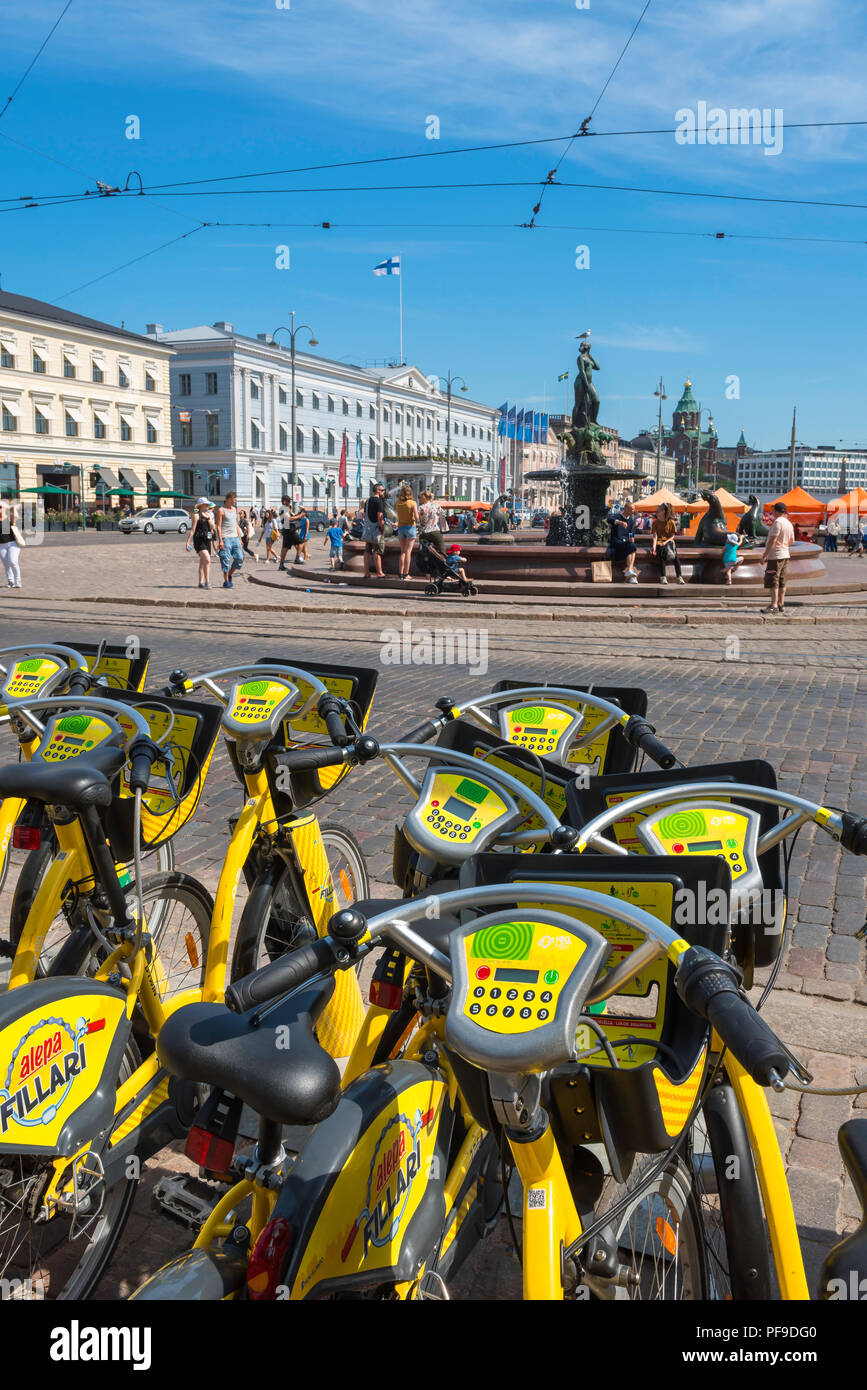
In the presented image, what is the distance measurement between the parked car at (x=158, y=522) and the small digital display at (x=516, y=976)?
52.9m

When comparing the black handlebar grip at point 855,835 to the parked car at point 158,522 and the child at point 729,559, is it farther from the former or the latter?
the parked car at point 158,522

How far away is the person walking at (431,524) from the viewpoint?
18.8 meters

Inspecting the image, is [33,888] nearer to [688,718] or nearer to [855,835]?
[855,835]

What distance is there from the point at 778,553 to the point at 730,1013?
15.8 meters

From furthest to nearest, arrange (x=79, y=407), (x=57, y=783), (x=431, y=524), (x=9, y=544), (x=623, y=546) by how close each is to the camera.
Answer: (x=79, y=407), (x=431, y=524), (x=623, y=546), (x=9, y=544), (x=57, y=783)

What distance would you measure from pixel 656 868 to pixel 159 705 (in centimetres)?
196

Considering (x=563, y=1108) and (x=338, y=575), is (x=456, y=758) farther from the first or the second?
(x=338, y=575)

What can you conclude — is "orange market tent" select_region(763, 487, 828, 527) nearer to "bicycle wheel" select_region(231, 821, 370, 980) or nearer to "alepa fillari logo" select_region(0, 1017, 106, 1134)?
"bicycle wheel" select_region(231, 821, 370, 980)

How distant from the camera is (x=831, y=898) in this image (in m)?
4.80

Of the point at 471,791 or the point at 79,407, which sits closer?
the point at 471,791

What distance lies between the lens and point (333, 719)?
9.93ft

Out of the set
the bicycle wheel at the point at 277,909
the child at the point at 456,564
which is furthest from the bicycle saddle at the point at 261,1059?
the child at the point at 456,564

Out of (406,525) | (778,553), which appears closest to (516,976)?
(778,553)
